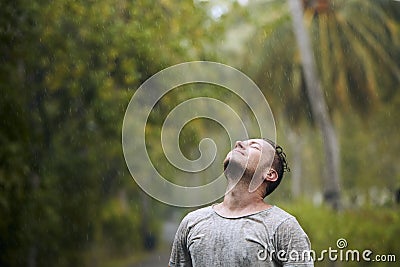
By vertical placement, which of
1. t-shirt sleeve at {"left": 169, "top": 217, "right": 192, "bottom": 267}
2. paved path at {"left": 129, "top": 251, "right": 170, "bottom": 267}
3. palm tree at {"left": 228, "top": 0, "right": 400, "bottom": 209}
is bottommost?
paved path at {"left": 129, "top": 251, "right": 170, "bottom": 267}

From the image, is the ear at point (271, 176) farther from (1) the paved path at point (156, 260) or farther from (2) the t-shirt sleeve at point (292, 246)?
(1) the paved path at point (156, 260)

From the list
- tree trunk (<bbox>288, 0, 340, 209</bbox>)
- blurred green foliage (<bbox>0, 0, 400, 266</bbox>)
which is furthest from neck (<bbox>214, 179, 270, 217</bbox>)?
tree trunk (<bbox>288, 0, 340, 209</bbox>)

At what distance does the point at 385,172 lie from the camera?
29.1 m

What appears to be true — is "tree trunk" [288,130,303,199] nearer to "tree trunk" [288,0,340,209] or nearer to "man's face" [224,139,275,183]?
"tree trunk" [288,0,340,209]

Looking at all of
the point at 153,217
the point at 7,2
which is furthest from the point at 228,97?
the point at 153,217

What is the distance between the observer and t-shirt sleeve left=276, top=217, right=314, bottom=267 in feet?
8.09

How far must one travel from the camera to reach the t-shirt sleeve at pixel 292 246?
2.47 meters

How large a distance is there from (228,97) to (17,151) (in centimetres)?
711

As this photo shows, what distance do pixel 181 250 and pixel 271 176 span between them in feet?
1.28

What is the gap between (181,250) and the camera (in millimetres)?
2676

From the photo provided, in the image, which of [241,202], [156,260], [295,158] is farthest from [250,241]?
[295,158]

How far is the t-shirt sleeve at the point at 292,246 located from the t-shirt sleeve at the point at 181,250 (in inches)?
13.1

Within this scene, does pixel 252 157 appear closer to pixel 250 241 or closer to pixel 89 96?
pixel 250 241

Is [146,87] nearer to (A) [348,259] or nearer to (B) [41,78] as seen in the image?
(B) [41,78]
